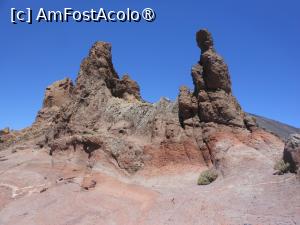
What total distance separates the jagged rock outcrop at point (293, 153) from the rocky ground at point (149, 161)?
0.04 meters

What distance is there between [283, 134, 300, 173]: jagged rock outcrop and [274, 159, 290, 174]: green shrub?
0.52 feet

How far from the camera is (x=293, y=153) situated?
1650 centimetres

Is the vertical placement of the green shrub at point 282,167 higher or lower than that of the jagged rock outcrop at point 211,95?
lower

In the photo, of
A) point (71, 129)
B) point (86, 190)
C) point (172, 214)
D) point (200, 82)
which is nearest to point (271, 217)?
point (172, 214)

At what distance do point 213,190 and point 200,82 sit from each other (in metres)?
7.63

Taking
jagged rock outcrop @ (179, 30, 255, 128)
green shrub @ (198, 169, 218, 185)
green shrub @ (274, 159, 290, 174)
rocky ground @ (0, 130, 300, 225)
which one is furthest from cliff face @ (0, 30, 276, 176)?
green shrub @ (274, 159, 290, 174)

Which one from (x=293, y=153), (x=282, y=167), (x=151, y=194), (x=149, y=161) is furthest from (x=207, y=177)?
(x=293, y=153)

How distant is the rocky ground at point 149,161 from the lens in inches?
635

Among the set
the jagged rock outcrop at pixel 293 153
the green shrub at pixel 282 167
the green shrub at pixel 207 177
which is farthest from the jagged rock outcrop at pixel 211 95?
the jagged rock outcrop at pixel 293 153

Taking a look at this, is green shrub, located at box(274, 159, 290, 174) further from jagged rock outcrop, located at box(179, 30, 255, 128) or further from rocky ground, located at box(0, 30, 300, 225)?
jagged rock outcrop, located at box(179, 30, 255, 128)

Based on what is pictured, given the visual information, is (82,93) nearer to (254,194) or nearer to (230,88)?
(230,88)

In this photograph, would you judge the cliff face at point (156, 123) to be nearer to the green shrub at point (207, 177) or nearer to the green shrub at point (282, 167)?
the green shrub at point (207, 177)

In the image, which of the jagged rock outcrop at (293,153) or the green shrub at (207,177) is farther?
the green shrub at (207,177)

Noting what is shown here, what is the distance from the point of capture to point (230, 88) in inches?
953
